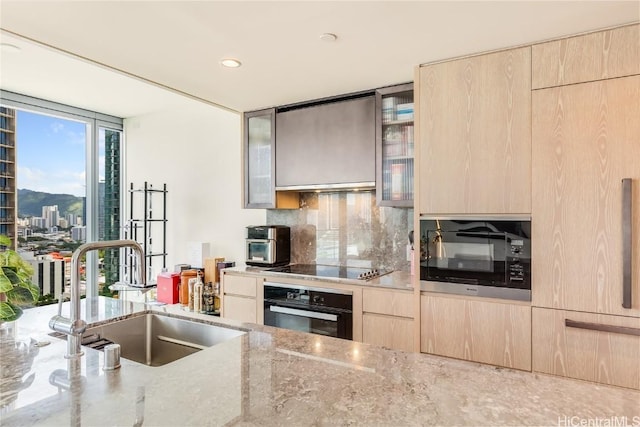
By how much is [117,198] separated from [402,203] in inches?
147

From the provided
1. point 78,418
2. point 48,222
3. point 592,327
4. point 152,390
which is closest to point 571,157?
point 592,327

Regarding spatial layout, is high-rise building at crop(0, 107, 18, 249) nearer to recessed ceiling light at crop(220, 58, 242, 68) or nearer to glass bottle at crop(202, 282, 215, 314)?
glass bottle at crop(202, 282, 215, 314)

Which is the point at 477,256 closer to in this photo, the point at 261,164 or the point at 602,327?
the point at 602,327

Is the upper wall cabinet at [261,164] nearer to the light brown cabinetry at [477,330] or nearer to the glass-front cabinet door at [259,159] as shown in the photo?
the glass-front cabinet door at [259,159]

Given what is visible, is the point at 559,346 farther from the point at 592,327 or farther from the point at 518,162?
the point at 518,162

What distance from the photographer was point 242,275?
3184mm

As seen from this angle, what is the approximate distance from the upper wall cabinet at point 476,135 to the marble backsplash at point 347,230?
77 centimetres

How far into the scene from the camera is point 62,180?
4.29 meters

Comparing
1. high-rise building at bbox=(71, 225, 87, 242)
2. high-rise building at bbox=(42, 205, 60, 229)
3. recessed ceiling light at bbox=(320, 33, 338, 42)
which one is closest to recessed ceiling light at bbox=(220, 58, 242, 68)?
recessed ceiling light at bbox=(320, 33, 338, 42)

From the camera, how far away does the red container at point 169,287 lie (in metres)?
3.90

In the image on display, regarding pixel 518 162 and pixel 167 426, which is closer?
pixel 167 426

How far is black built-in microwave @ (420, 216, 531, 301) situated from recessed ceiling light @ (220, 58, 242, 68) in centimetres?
148

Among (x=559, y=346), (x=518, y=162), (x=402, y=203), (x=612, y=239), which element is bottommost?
(x=559, y=346)

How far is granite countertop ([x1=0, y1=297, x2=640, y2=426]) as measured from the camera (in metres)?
0.86
